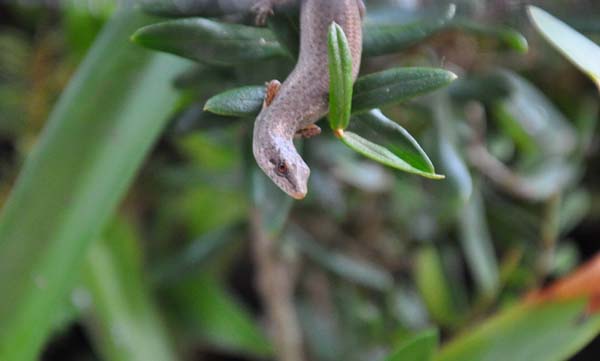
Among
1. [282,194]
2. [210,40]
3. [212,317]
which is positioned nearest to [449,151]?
[282,194]

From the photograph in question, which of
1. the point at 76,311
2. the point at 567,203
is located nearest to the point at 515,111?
the point at 567,203

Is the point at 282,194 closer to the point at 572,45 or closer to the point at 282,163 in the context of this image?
the point at 282,163

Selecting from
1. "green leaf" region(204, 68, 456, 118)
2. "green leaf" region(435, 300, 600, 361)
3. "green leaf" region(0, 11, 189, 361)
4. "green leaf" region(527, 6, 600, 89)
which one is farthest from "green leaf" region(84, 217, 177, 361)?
"green leaf" region(527, 6, 600, 89)

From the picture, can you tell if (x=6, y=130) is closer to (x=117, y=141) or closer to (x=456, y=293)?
(x=117, y=141)

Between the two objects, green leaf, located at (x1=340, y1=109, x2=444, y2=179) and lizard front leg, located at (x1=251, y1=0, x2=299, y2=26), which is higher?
lizard front leg, located at (x1=251, y1=0, x2=299, y2=26)

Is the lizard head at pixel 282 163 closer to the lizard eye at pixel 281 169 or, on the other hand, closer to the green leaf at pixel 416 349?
the lizard eye at pixel 281 169

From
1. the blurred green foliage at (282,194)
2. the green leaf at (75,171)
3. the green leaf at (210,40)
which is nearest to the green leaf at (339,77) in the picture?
the blurred green foliage at (282,194)

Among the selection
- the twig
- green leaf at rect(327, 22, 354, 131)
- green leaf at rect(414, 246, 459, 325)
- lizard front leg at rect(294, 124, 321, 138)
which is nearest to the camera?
green leaf at rect(327, 22, 354, 131)

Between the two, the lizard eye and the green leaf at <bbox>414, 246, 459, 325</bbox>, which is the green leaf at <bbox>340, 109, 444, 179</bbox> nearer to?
the lizard eye
